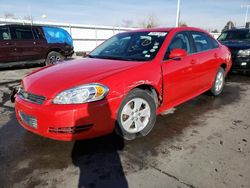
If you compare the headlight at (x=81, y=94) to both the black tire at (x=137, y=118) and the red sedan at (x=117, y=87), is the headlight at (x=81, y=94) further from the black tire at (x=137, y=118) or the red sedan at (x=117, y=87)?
the black tire at (x=137, y=118)

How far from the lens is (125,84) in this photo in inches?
117

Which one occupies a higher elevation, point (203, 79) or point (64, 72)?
point (64, 72)

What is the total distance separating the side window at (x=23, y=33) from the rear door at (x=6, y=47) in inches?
12.3

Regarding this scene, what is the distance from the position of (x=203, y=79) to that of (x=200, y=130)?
139 cm

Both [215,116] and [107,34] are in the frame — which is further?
[107,34]

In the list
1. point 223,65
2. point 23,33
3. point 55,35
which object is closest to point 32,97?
point 223,65

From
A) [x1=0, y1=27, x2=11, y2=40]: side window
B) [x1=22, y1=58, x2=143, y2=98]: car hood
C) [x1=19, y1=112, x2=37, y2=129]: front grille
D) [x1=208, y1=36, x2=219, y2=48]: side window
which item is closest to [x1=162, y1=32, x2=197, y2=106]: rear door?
[x1=22, y1=58, x2=143, y2=98]: car hood

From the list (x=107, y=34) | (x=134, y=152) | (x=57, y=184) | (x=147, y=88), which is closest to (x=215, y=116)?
(x=147, y=88)

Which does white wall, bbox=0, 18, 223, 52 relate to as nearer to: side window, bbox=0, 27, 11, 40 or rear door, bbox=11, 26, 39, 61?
rear door, bbox=11, 26, 39, 61

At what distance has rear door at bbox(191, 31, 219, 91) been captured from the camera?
4.37m

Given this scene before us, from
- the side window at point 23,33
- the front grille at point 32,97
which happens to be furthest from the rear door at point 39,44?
the front grille at point 32,97

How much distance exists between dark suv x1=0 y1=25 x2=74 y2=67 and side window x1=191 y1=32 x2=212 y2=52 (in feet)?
23.5

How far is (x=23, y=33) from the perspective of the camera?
376 inches

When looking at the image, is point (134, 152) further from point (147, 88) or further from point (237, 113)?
point (237, 113)
